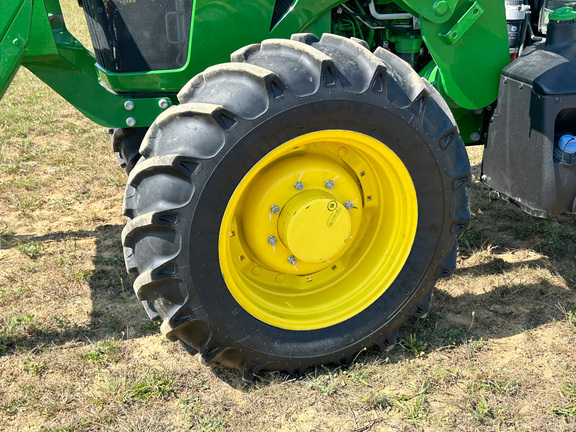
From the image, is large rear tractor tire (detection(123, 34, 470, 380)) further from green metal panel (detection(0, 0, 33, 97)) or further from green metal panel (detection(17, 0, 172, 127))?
green metal panel (detection(0, 0, 33, 97))

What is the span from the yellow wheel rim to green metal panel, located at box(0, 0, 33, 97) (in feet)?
3.67

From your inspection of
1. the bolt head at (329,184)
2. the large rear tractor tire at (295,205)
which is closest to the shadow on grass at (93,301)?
the large rear tractor tire at (295,205)

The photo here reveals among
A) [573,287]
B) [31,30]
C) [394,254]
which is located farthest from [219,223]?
[573,287]

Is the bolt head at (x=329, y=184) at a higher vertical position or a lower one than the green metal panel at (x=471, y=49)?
lower

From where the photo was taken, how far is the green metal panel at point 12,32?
8.29 ft

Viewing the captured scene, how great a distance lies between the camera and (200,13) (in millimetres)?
2615

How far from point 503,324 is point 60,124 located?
493 cm

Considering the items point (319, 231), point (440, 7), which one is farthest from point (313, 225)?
point (440, 7)

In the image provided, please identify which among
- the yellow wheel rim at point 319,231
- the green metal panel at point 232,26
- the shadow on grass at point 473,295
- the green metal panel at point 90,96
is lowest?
the shadow on grass at point 473,295

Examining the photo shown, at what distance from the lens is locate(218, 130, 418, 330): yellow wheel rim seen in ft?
8.34

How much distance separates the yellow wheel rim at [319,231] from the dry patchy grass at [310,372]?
0.32 metres

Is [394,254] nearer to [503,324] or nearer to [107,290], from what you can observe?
[503,324]

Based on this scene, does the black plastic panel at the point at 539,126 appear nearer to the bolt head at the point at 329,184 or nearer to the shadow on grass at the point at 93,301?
the bolt head at the point at 329,184

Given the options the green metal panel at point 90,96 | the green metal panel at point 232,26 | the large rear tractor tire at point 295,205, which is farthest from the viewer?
the green metal panel at point 90,96
